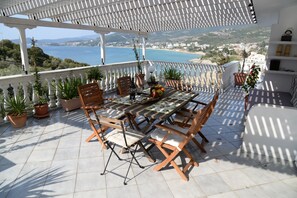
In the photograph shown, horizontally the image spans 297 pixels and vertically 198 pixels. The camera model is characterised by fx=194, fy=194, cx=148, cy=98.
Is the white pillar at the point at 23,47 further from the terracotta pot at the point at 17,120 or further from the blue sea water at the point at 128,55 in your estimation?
the blue sea water at the point at 128,55

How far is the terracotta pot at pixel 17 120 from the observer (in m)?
3.94

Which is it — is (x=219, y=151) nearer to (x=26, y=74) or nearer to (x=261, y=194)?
(x=261, y=194)

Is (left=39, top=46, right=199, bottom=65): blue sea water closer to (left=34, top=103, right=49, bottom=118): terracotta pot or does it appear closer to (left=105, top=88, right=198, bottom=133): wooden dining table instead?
(left=34, top=103, right=49, bottom=118): terracotta pot

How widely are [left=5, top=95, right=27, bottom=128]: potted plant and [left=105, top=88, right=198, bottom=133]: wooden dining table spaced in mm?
2118

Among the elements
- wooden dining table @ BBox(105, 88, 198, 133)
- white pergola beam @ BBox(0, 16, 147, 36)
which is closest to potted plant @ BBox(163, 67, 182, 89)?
white pergola beam @ BBox(0, 16, 147, 36)

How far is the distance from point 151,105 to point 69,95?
2.80 meters

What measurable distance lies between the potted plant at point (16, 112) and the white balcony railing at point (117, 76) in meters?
0.33

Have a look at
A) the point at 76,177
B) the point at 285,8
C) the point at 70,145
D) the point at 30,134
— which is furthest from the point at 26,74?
the point at 285,8

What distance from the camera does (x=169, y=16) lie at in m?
5.97

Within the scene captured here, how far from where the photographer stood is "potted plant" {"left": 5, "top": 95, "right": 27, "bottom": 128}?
3.96 metres

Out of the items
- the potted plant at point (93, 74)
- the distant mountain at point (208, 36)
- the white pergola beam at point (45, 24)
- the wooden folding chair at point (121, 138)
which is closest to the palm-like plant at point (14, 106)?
the white pergola beam at point (45, 24)

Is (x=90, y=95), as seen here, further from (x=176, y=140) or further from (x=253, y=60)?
(x=253, y=60)

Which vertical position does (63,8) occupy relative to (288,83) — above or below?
above

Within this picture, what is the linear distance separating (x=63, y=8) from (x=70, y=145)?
11.7ft
